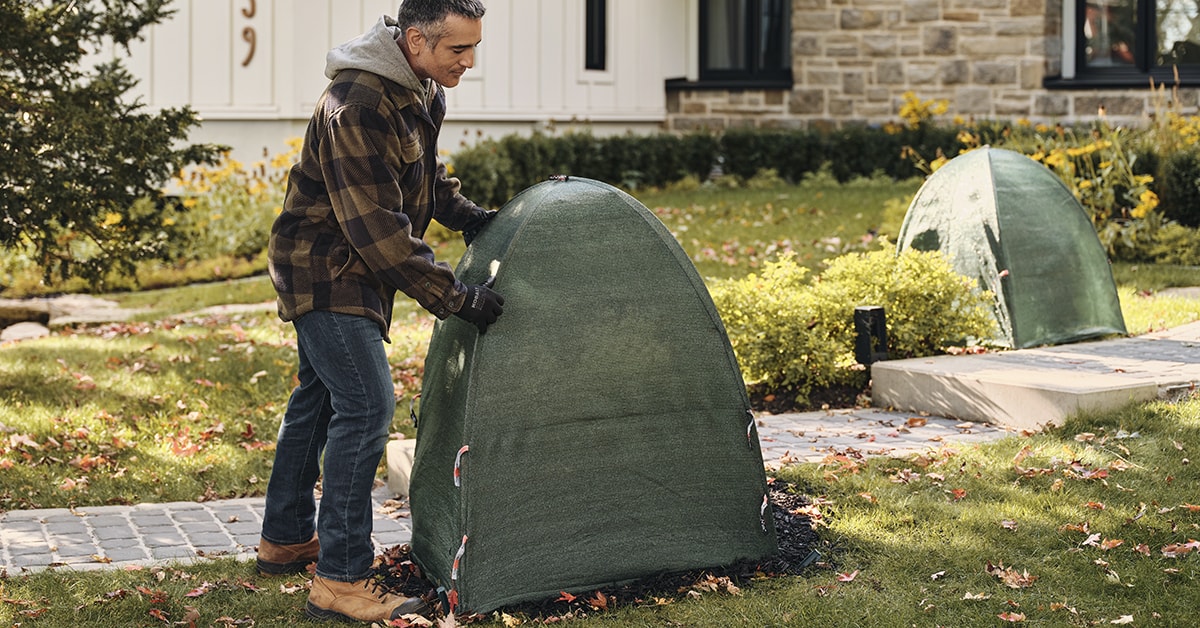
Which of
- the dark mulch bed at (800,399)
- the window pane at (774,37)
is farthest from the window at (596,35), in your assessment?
the dark mulch bed at (800,399)

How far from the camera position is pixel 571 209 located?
4.36 metres

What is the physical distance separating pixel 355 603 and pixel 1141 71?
1451cm

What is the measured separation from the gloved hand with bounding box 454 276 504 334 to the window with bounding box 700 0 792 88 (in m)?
14.1

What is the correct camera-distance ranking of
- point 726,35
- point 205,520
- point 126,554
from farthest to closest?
1. point 726,35
2. point 205,520
3. point 126,554

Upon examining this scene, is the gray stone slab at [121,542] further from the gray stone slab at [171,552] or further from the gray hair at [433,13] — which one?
the gray hair at [433,13]

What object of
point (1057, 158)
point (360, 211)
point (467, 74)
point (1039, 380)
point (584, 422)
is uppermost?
point (467, 74)

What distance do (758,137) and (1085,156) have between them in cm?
606

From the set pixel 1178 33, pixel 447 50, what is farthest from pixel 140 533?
pixel 1178 33

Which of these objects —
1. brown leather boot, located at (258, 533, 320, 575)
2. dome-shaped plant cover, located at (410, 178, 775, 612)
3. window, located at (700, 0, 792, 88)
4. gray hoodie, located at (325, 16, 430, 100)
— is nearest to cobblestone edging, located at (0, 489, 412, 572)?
brown leather boot, located at (258, 533, 320, 575)

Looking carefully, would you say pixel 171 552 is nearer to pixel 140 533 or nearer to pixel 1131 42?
pixel 140 533

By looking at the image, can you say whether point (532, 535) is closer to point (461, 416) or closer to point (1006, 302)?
point (461, 416)

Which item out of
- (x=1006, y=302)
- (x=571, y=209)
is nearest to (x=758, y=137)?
(x=1006, y=302)

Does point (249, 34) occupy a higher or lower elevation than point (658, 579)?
higher

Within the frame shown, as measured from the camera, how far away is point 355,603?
13.8ft
